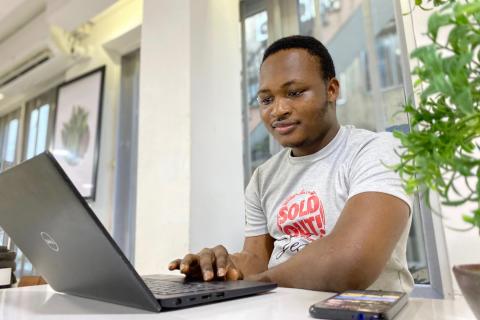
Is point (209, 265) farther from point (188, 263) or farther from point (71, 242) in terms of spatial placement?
point (71, 242)

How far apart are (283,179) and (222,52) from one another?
2.62 feet

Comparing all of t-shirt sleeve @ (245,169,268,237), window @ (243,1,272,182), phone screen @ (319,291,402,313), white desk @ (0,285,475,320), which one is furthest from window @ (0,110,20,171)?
phone screen @ (319,291,402,313)

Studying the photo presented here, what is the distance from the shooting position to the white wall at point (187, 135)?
1374mm

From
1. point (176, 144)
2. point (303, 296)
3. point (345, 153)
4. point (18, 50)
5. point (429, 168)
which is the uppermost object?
point (18, 50)

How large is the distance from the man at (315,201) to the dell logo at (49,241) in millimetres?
250

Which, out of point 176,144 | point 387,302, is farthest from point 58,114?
point 387,302

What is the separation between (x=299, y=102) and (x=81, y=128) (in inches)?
78.1

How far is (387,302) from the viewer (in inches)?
15.1

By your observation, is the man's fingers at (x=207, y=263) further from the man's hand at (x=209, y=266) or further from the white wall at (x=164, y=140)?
the white wall at (x=164, y=140)

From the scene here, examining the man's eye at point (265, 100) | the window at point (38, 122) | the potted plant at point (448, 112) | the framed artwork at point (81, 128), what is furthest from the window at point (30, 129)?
the potted plant at point (448, 112)

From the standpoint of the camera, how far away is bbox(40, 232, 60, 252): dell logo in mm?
482

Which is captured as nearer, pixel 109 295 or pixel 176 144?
pixel 109 295

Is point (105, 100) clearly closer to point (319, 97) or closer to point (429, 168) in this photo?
point (319, 97)

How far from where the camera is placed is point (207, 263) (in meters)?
0.68
